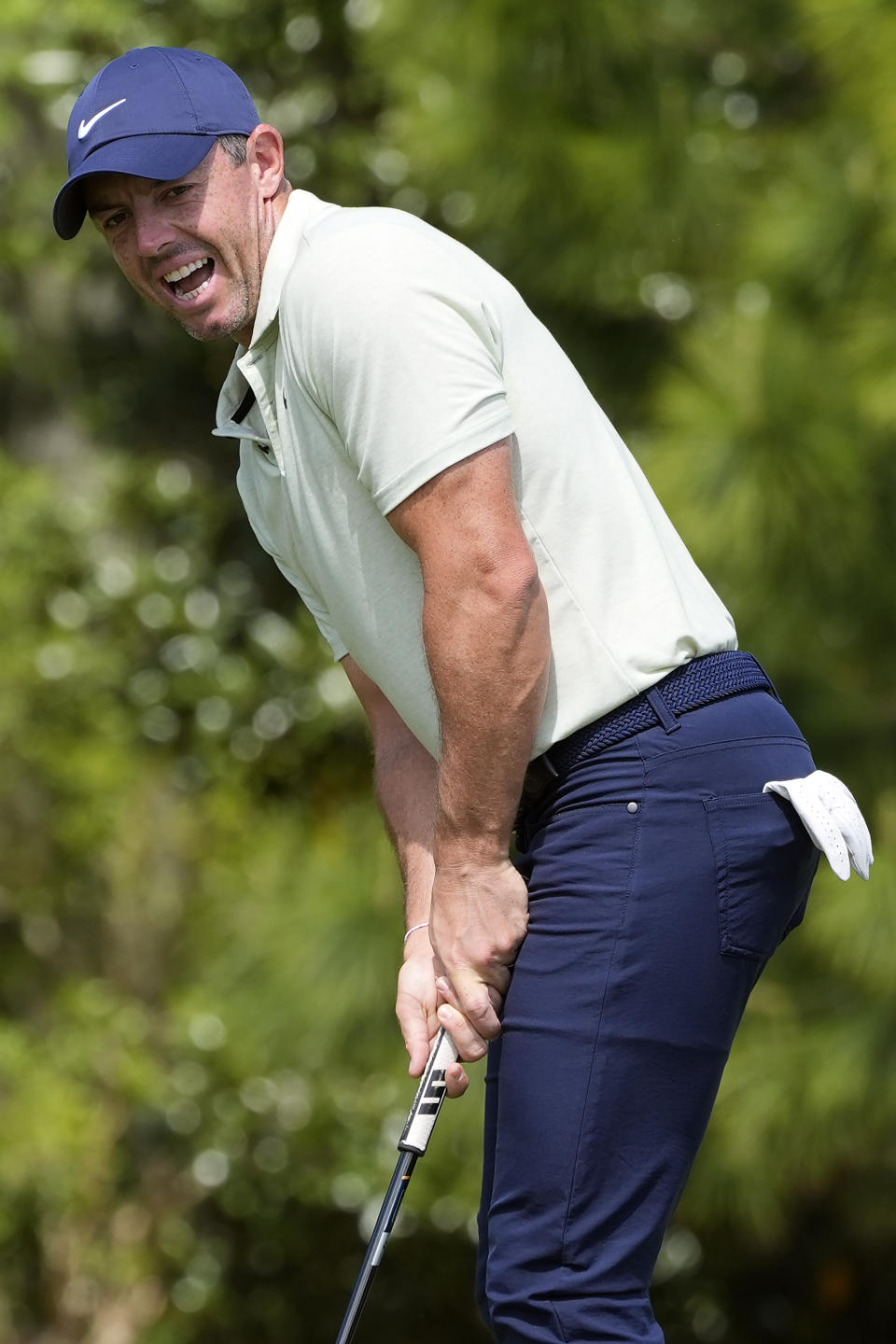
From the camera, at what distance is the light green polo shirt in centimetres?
158

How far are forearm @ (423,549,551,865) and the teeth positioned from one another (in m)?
0.47

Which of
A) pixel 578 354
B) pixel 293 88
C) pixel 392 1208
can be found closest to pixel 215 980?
pixel 578 354

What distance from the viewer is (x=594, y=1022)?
1602 mm

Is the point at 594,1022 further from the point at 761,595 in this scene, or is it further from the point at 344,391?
the point at 761,595

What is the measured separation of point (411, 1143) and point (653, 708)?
1.55 ft

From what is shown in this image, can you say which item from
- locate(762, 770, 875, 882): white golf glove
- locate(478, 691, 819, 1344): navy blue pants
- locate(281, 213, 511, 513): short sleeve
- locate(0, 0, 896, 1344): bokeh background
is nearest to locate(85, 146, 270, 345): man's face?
locate(281, 213, 511, 513): short sleeve

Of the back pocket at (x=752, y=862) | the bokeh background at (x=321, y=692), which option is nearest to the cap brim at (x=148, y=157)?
the back pocket at (x=752, y=862)

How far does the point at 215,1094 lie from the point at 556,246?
247cm

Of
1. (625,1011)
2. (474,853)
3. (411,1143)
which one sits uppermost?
(474,853)

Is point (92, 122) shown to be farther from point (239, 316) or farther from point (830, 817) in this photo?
point (830, 817)

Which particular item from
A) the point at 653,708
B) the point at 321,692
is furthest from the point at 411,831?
the point at 321,692

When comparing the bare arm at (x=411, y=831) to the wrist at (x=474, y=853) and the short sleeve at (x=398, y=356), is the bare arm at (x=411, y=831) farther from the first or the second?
the short sleeve at (x=398, y=356)

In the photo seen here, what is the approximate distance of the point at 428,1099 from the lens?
1729 mm

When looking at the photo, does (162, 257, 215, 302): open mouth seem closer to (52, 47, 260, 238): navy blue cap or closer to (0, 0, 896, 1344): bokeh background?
(52, 47, 260, 238): navy blue cap
